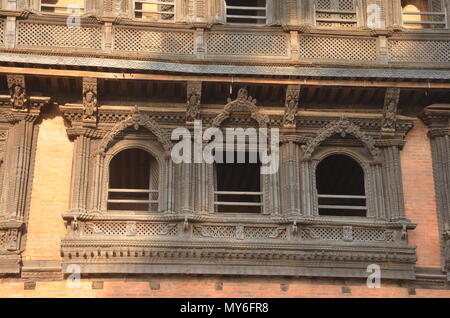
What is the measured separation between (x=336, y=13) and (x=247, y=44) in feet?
7.02

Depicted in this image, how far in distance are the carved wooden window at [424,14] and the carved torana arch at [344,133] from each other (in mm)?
2721

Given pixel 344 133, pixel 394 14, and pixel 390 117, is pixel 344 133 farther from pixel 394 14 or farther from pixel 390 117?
pixel 394 14

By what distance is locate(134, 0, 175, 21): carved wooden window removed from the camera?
58.2 feet

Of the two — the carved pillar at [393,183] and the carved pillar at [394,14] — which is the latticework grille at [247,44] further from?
the carved pillar at [393,183]

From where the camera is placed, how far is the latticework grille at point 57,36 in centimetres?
1686

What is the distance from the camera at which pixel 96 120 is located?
16.9 metres

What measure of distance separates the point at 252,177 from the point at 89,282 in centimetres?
661

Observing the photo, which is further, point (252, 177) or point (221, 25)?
point (252, 177)

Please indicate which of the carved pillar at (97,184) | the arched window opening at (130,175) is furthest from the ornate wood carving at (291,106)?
the carved pillar at (97,184)

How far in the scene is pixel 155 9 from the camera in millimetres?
18062

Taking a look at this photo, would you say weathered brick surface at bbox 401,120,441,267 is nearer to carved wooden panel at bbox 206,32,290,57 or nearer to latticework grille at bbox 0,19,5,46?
carved wooden panel at bbox 206,32,290,57

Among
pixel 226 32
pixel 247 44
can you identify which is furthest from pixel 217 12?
pixel 247 44
